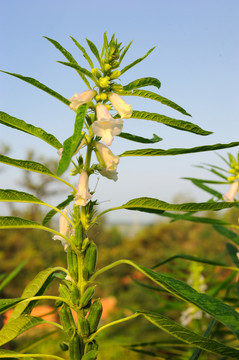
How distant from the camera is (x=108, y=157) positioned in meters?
0.69

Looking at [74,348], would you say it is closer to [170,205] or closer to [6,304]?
[6,304]

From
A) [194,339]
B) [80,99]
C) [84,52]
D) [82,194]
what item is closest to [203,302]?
[194,339]

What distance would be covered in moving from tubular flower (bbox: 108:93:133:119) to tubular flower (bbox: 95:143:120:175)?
0.07 m

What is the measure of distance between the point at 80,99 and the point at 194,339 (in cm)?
45

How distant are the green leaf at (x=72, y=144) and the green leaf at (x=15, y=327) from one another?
0.32 m

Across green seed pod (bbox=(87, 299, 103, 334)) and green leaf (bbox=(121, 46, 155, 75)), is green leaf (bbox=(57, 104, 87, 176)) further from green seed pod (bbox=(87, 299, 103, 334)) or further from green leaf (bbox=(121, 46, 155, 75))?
green seed pod (bbox=(87, 299, 103, 334))

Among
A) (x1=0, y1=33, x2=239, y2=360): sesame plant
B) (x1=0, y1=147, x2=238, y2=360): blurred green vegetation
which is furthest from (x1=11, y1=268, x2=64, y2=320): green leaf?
(x1=0, y1=147, x2=238, y2=360): blurred green vegetation

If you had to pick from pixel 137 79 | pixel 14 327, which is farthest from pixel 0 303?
pixel 137 79

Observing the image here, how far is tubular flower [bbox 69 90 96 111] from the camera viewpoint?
67 centimetres

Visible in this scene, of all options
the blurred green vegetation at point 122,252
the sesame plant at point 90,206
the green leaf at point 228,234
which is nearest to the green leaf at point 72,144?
the sesame plant at point 90,206

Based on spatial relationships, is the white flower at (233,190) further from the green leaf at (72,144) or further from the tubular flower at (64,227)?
the green leaf at (72,144)

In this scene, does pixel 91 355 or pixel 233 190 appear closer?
pixel 91 355

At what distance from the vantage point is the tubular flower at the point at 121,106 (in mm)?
693

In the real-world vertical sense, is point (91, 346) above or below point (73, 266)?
below
